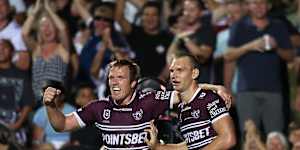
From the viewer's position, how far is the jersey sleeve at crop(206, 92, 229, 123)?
8.29m

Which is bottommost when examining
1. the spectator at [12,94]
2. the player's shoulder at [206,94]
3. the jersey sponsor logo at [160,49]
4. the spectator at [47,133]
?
the spectator at [47,133]

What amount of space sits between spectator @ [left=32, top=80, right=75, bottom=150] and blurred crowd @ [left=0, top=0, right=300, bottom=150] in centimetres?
1

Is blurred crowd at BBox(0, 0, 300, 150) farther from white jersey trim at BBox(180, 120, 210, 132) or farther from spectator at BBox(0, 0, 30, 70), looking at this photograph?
white jersey trim at BBox(180, 120, 210, 132)

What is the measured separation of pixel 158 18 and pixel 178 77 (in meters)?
5.25

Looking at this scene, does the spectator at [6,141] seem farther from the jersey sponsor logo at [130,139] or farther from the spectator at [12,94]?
the jersey sponsor logo at [130,139]

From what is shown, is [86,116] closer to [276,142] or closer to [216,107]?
A: [216,107]

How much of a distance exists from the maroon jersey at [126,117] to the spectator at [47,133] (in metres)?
3.85

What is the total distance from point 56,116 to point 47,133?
4452 mm

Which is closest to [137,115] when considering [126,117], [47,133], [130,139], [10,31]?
[126,117]

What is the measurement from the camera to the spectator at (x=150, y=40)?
1345 centimetres

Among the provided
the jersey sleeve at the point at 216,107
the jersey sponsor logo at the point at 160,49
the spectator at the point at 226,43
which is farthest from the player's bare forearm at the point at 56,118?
the jersey sponsor logo at the point at 160,49

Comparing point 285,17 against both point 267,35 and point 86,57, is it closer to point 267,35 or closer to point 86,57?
point 267,35

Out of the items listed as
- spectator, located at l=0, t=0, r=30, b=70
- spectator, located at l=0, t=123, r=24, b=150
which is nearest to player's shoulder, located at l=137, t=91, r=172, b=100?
spectator, located at l=0, t=123, r=24, b=150

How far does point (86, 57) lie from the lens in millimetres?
13633
